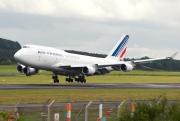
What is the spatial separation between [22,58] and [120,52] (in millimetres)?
24599

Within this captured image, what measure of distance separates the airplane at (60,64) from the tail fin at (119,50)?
4340mm

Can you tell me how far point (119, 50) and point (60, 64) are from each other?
18.7 metres

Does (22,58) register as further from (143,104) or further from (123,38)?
(143,104)

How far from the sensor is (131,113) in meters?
21.4

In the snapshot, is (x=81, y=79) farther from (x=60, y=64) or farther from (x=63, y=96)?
(x=63, y=96)

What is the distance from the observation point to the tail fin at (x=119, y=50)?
9094 cm

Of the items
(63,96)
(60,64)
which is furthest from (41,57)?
(63,96)

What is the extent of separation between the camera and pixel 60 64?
75.0m

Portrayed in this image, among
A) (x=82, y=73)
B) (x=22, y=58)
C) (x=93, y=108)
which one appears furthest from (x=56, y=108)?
(x=82, y=73)

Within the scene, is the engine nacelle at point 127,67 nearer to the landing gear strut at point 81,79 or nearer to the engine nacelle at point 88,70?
the engine nacelle at point 88,70

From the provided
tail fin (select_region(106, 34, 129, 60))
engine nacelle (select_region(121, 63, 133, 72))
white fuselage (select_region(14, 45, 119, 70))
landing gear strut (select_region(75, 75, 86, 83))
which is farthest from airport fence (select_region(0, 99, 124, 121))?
tail fin (select_region(106, 34, 129, 60))

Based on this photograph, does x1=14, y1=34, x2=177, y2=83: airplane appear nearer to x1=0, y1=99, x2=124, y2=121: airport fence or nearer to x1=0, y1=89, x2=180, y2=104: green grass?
x1=0, y1=89, x2=180, y2=104: green grass

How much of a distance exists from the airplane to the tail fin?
14.2 ft

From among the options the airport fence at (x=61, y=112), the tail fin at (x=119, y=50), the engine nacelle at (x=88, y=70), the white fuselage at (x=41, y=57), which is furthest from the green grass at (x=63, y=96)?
the tail fin at (x=119, y=50)
